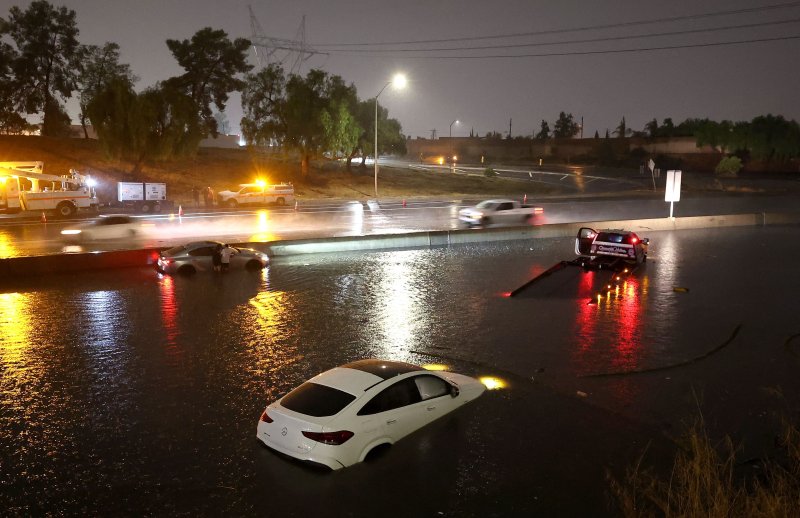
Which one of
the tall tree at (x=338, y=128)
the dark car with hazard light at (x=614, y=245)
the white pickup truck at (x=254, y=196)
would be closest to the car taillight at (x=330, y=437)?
the dark car with hazard light at (x=614, y=245)

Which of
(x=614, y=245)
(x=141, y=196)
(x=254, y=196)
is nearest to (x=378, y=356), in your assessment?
(x=614, y=245)

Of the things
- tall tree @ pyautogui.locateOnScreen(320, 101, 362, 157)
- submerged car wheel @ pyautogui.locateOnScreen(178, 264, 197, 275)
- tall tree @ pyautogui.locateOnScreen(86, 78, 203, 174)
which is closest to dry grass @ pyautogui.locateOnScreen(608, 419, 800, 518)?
submerged car wheel @ pyautogui.locateOnScreen(178, 264, 197, 275)

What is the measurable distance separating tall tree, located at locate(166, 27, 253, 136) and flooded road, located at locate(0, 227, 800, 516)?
59.1m

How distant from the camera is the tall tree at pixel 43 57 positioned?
70.6 m

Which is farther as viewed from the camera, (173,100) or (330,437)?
(173,100)

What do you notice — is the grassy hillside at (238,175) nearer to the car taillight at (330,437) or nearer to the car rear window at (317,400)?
the car rear window at (317,400)

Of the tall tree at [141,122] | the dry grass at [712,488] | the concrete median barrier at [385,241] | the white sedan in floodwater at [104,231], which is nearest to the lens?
the dry grass at [712,488]

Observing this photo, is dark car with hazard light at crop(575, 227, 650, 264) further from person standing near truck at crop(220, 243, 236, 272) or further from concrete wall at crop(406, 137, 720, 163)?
concrete wall at crop(406, 137, 720, 163)

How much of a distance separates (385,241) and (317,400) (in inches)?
824

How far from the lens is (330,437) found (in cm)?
843

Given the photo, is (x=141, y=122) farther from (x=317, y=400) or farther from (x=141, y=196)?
(x=317, y=400)

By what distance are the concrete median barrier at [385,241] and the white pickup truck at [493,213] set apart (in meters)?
3.21

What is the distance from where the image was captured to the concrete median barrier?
22688 mm

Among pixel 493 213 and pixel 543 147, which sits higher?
pixel 543 147
